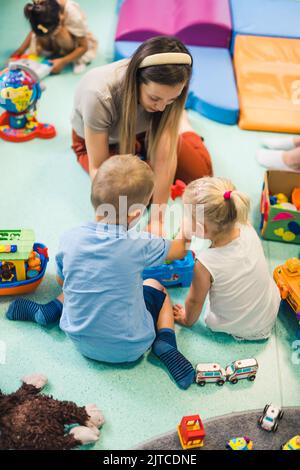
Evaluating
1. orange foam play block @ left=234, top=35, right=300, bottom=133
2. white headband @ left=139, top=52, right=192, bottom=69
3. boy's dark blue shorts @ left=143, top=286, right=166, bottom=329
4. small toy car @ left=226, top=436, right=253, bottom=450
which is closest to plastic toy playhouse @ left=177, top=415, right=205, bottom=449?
small toy car @ left=226, top=436, right=253, bottom=450

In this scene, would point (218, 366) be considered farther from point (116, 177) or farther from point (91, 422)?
point (116, 177)

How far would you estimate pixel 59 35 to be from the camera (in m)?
2.71

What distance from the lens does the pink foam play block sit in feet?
8.91

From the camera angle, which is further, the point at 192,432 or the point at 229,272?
the point at 229,272

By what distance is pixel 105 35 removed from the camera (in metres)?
3.14

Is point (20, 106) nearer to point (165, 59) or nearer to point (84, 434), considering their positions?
point (165, 59)

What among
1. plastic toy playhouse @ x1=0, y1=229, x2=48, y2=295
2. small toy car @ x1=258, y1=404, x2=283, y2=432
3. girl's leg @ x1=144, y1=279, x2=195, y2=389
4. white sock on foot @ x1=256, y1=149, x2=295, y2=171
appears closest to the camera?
small toy car @ x1=258, y1=404, x2=283, y2=432

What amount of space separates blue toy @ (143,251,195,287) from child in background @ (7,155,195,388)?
191 millimetres

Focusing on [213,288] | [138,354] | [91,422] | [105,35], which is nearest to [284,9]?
[105,35]

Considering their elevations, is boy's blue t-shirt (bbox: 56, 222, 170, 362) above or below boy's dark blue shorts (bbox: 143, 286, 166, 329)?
above

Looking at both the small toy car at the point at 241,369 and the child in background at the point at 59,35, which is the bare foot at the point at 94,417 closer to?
the small toy car at the point at 241,369

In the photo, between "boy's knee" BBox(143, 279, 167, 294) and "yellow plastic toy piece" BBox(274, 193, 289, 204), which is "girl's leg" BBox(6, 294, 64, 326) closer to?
"boy's knee" BBox(143, 279, 167, 294)

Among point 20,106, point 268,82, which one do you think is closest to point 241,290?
point 20,106

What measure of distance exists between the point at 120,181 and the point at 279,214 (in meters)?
0.79
